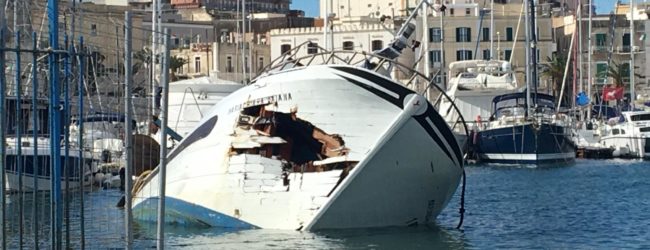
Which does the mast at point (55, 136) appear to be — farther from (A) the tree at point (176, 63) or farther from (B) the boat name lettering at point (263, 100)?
(A) the tree at point (176, 63)

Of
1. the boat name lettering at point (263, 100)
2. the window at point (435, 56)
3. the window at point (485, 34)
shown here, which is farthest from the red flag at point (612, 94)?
the boat name lettering at point (263, 100)

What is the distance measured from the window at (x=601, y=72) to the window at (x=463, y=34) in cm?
955

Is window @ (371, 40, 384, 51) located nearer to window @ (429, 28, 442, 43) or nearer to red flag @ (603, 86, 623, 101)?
window @ (429, 28, 442, 43)

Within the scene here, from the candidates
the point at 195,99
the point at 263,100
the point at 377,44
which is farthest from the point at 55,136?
the point at 377,44

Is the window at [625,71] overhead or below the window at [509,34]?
below

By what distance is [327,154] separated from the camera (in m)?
32.5

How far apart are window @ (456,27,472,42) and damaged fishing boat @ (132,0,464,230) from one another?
72.2m

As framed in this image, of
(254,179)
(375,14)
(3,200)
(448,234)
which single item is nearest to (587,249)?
(448,234)

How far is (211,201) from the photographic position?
112ft

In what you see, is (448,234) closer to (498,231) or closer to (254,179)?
(498,231)

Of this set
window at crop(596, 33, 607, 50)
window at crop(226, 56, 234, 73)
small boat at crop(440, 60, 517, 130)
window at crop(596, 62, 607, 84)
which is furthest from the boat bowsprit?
window at crop(596, 33, 607, 50)

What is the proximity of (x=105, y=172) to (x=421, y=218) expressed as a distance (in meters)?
14.8

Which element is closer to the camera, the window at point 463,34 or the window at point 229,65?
the window at point 463,34

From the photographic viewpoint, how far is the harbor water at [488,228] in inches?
1247
